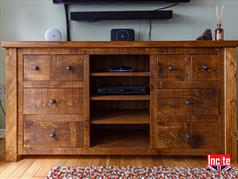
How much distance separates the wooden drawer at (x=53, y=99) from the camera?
1.53 m

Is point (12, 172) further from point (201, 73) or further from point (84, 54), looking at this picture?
point (201, 73)

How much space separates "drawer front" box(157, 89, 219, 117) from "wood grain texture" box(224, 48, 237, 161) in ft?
0.23

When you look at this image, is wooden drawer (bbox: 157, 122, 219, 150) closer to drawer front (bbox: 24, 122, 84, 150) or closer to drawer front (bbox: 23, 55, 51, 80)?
drawer front (bbox: 24, 122, 84, 150)

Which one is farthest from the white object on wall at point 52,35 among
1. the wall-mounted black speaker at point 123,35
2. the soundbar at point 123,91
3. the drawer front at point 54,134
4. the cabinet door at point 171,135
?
the cabinet door at point 171,135

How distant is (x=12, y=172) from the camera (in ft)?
4.53

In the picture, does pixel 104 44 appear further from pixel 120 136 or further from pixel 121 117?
pixel 120 136

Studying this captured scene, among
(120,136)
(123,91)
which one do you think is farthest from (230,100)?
(120,136)

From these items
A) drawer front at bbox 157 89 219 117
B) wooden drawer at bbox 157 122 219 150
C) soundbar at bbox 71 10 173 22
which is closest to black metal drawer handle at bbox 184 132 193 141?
wooden drawer at bbox 157 122 219 150

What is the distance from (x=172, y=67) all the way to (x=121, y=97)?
1.21 feet

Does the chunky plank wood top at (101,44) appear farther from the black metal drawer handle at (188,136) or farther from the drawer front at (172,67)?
the black metal drawer handle at (188,136)

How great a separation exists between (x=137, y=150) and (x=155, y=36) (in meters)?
0.93

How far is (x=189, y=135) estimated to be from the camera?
4.96ft

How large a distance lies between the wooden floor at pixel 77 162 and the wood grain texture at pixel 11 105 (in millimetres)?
84

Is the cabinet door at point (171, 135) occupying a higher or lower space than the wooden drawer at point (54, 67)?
lower
